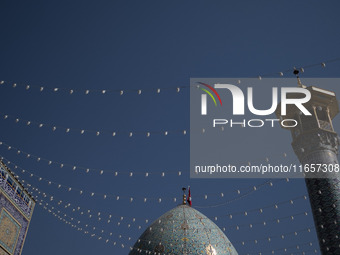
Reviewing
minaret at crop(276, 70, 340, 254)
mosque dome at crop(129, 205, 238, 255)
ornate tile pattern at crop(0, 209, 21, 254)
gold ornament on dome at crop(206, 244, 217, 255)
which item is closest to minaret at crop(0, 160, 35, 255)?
ornate tile pattern at crop(0, 209, 21, 254)

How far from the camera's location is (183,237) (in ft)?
50.1

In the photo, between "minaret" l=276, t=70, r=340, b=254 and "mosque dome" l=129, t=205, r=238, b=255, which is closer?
"minaret" l=276, t=70, r=340, b=254

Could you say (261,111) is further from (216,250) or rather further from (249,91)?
(216,250)

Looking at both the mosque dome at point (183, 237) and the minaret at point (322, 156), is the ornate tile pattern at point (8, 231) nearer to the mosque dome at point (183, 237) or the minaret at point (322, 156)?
the mosque dome at point (183, 237)

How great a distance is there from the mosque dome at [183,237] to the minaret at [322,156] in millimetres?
4055

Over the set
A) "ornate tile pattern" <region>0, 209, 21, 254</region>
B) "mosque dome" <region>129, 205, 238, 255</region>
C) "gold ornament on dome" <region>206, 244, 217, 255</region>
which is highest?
"mosque dome" <region>129, 205, 238, 255</region>

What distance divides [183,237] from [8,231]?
7.15 meters

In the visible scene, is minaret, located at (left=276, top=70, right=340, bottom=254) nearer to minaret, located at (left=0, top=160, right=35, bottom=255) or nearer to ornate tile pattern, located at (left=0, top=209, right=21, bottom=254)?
minaret, located at (left=0, top=160, right=35, bottom=255)

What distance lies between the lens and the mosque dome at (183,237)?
14.9 metres

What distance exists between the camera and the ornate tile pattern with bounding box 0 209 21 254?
33.6 ft

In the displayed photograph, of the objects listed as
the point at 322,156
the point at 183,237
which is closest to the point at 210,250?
the point at 183,237

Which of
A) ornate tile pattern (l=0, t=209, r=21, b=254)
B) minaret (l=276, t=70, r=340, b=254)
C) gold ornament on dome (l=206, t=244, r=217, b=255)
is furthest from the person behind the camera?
gold ornament on dome (l=206, t=244, r=217, b=255)

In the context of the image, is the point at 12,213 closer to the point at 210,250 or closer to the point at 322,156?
the point at 210,250

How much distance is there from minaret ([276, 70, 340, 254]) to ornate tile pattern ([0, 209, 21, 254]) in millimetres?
9127
